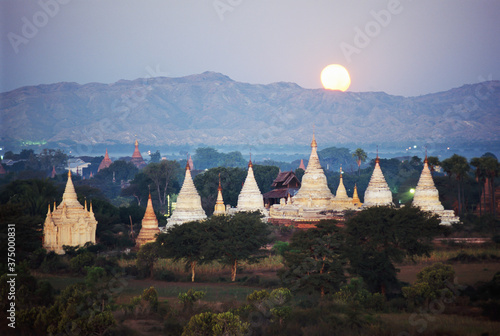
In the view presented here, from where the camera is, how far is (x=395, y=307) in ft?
114

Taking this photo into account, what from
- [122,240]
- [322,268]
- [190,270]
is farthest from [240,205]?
[322,268]

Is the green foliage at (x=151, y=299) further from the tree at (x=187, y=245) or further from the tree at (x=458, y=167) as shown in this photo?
the tree at (x=458, y=167)

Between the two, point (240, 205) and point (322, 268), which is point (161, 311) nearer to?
point (322, 268)

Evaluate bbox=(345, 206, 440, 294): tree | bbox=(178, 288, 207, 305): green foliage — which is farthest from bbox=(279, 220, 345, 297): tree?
bbox=(178, 288, 207, 305): green foliage

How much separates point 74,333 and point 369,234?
20.0m

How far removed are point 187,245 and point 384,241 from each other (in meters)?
12.1

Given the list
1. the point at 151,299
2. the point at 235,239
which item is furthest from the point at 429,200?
the point at 151,299

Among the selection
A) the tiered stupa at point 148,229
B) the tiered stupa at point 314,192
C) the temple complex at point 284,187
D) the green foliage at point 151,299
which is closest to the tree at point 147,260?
the tiered stupa at point 148,229

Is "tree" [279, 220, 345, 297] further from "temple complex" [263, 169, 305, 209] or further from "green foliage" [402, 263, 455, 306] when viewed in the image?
"temple complex" [263, 169, 305, 209]

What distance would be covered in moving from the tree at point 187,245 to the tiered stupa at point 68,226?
880cm

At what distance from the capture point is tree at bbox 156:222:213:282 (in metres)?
46.1

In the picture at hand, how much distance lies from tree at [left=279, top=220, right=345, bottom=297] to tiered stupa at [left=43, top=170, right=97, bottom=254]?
20.4 meters

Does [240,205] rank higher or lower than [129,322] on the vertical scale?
higher

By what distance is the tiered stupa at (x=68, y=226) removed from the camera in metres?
52.4
